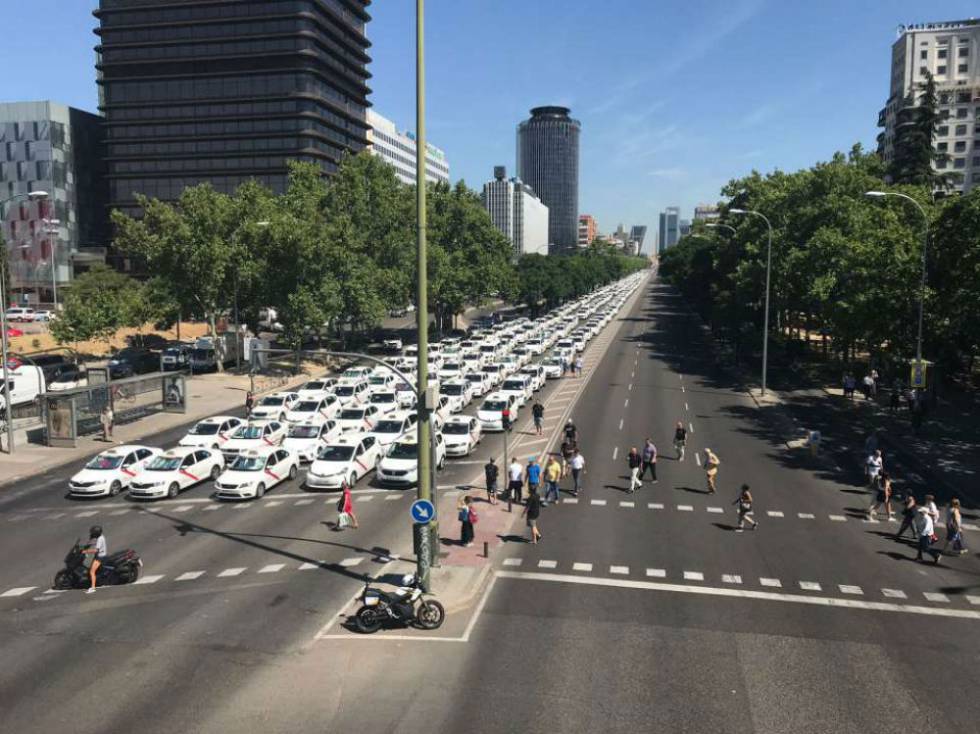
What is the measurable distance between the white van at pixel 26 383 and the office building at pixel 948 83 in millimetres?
121580

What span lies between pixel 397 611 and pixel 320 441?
54.9 ft

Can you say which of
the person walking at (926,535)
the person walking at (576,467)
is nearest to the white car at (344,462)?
the person walking at (576,467)

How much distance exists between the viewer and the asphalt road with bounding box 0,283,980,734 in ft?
37.4

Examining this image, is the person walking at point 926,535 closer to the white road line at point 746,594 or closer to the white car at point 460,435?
the white road line at point 746,594

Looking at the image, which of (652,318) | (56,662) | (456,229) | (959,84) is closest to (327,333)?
(456,229)

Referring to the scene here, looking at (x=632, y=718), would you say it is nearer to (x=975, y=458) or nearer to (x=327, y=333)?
(x=975, y=458)

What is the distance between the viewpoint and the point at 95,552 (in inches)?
675

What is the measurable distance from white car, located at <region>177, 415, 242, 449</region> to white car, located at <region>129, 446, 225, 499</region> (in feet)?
5.69

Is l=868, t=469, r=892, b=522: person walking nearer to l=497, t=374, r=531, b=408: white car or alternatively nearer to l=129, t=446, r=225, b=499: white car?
l=497, t=374, r=531, b=408: white car

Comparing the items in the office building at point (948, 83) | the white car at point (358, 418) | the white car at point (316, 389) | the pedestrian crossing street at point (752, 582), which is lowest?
the pedestrian crossing street at point (752, 582)

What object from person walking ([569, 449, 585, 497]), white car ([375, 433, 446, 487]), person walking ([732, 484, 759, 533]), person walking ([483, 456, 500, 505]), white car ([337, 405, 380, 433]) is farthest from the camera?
white car ([337, 405, 380, 433])

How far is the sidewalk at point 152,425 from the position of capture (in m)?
30.1

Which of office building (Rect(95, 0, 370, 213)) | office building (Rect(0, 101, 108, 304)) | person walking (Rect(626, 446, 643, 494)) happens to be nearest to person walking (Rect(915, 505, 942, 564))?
person walking (Rect(626, 446, 643, 494))

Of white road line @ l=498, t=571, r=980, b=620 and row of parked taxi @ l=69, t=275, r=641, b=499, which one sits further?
row of parked taxi @ l=69, t=275, r=641, b=499
